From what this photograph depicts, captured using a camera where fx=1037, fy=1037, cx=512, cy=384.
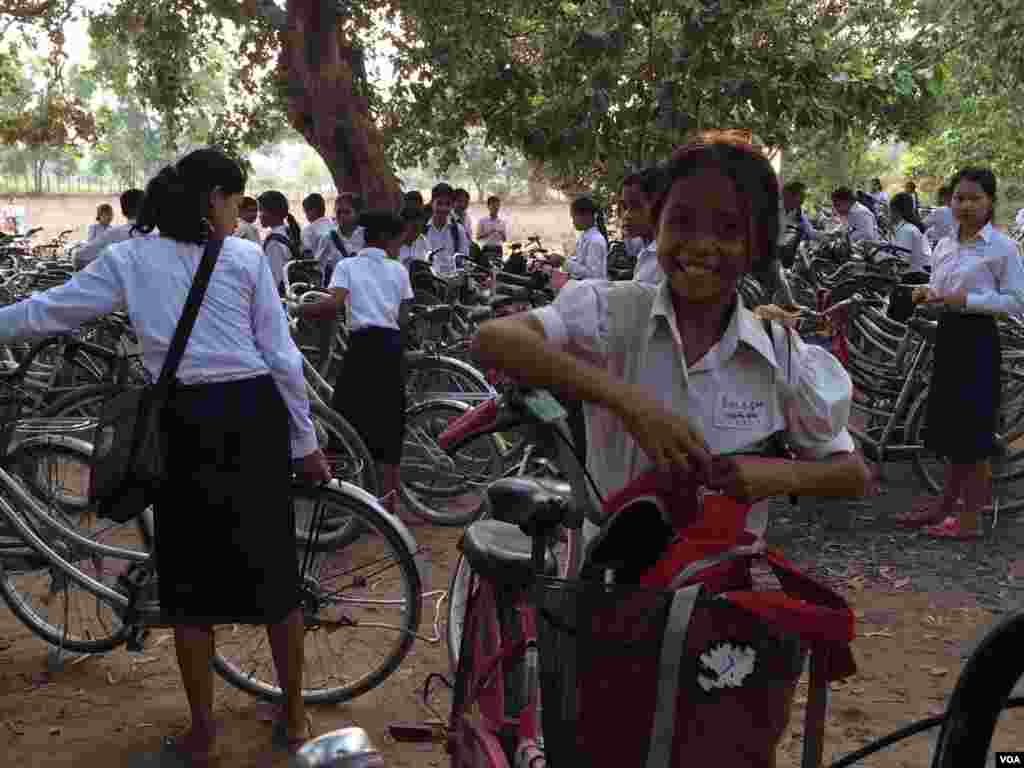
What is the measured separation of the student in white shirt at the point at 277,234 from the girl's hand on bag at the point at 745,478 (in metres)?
6.99

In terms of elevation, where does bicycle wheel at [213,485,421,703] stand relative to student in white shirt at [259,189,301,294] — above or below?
below

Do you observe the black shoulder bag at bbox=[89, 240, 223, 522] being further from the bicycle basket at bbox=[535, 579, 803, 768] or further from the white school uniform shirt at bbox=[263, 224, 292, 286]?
the white school uniform shirt at bbox=[263, 224, 292, 286]

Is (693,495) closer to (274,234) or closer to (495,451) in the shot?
(495,451)

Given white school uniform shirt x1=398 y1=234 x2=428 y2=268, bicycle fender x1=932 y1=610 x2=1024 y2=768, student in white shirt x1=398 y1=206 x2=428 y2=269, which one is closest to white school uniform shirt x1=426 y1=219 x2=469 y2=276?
white school uniform shirt x1=398 y1=234 x2=428 y2=268

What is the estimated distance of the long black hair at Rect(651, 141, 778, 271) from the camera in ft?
5.34

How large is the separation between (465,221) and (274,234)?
19.6 ft

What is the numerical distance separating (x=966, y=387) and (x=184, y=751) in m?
4.05

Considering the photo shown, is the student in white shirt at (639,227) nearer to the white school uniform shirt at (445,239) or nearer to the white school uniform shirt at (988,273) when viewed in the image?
the white school uniform shirt at (988,273)

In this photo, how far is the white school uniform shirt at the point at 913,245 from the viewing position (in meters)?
10.1

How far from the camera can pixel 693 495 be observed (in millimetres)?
1500

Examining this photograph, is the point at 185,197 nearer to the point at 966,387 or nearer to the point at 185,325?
the point at 185,325

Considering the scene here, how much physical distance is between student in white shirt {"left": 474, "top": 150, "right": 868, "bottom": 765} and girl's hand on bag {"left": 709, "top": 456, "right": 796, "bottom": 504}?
91 millimetres

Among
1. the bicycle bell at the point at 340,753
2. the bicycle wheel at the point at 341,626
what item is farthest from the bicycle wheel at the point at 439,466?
the bicycle bell at the point at 340,753

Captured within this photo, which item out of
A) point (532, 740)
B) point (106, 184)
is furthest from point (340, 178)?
point (106, 184)
